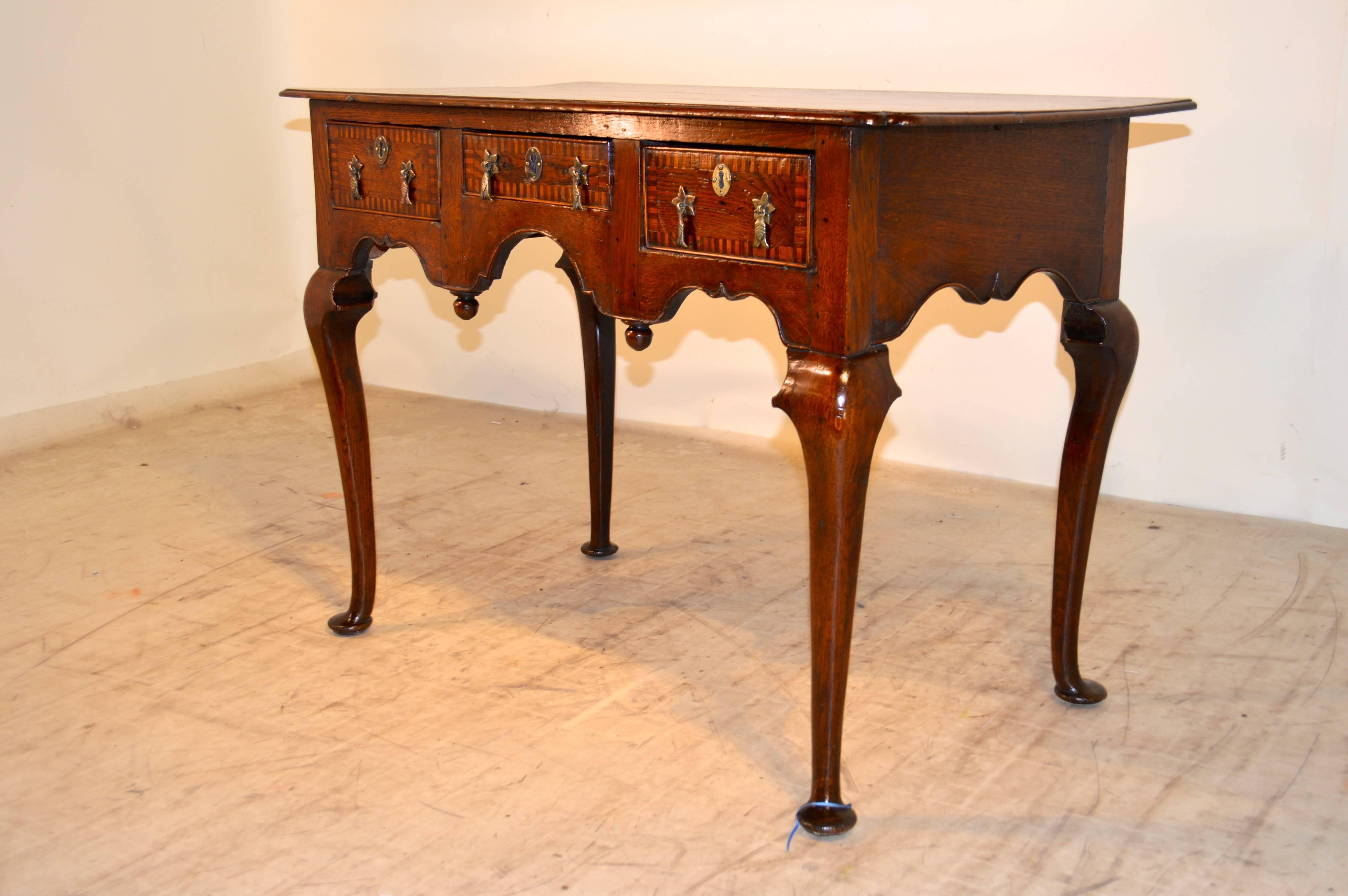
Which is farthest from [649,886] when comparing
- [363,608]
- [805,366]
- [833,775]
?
[363,608]

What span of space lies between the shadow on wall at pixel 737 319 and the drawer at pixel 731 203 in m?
1.01

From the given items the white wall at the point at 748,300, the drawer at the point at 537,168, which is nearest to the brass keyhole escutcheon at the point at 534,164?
the drawer at the point at 537,168

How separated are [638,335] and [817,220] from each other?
1.30 feet

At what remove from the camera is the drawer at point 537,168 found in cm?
172

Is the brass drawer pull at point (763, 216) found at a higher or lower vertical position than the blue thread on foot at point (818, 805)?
higher

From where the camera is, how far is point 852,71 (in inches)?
126

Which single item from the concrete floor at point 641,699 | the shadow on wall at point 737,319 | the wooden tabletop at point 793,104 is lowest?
the concrete floor at point 641,699

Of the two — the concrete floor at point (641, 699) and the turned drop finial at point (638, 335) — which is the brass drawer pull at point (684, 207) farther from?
the concrete floor at point (641, 699)

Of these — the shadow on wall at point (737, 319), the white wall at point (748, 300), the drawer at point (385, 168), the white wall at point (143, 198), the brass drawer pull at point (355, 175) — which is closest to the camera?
the drawer at point (385, 168)

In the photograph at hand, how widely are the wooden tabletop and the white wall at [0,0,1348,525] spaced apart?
1034 millimetres

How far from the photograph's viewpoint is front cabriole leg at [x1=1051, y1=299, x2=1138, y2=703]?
1802 millimetres

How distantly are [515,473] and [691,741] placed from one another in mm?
1502

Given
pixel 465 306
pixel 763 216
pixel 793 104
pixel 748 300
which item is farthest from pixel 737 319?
pixel 763 216

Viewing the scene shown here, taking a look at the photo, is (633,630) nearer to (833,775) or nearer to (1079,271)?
(833,775)
